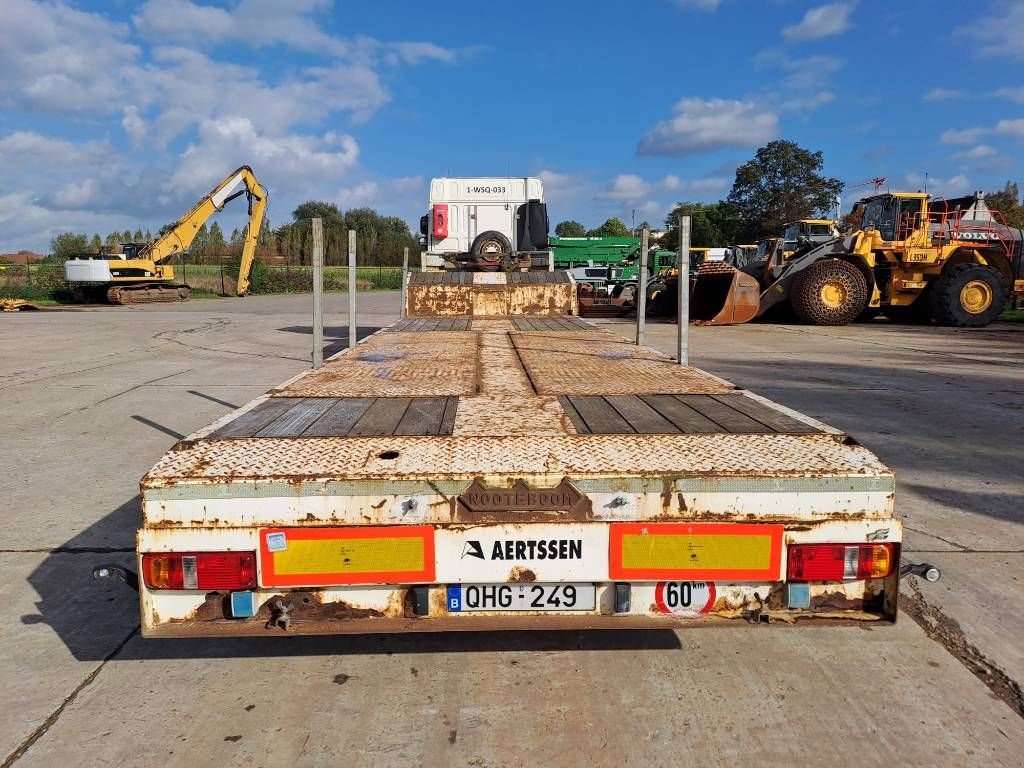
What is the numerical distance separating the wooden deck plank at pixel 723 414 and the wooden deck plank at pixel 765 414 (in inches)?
1.1

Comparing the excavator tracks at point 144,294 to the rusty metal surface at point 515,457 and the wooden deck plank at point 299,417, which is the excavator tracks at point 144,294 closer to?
the wooden deck plank at point 299,417

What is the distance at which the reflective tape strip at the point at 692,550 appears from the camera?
2230mm

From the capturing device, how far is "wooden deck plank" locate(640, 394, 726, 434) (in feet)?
8.56

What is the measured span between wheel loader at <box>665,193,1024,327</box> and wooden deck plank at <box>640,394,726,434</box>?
47.9 feet

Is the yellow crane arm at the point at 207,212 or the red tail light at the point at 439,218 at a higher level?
the yellow crane arm at the point at 207,212

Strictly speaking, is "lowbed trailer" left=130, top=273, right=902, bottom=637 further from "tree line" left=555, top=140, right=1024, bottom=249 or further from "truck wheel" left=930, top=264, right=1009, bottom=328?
"tree line" left=555, top=140, right=1024, bottom=249

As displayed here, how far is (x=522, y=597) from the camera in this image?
7.60 ft

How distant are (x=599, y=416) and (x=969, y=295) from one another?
57.7ft

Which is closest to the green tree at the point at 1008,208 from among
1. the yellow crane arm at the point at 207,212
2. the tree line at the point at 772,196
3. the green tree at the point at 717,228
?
the tree line at the point at 772,196

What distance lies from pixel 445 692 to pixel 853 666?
1.47m

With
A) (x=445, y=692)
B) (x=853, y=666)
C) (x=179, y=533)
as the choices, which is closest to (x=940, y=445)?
(x=853, y=666)

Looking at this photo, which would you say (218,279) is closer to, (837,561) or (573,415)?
(573,415)

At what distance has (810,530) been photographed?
2.25 m

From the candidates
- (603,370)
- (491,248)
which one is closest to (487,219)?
(491,248)
